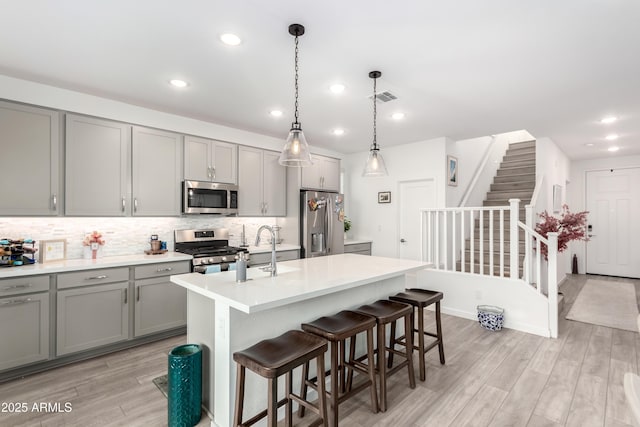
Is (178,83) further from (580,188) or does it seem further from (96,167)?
(580,188)

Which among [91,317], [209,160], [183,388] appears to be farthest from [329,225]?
[183,388]

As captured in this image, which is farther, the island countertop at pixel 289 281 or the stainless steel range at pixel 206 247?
the stainless steel range at pixel 206 247

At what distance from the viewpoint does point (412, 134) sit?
16.7 feet

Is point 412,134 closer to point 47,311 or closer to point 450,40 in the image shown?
point 450,40

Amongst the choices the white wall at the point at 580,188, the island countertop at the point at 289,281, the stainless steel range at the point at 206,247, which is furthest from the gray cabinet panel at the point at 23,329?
the white wall at the point at 580,188

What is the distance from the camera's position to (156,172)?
151 inches

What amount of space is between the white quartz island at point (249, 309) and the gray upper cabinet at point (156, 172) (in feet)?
6.02

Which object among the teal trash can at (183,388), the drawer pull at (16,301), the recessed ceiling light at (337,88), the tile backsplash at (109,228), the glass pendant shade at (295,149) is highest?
the recessed ceiling light at (337,88)

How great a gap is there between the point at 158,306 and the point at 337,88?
3.02 m

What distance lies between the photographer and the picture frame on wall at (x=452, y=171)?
534 centimetres

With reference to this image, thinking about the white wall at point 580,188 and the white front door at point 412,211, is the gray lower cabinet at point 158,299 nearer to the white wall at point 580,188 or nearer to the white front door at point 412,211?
the white front door at point 412,211

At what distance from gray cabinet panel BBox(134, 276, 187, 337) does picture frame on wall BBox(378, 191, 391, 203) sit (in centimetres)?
388

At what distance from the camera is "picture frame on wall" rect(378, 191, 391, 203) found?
6047 millimetres

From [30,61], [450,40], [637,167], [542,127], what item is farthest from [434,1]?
[637,167]
